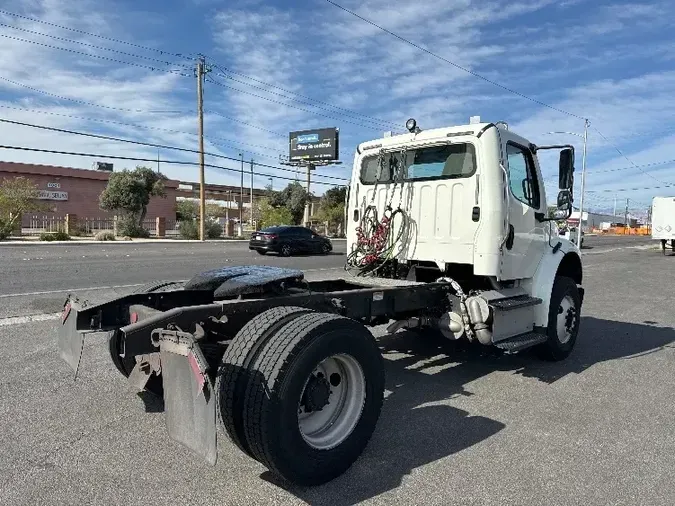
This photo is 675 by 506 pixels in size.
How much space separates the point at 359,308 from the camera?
4.49m

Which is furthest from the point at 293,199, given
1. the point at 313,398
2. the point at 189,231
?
the point at 313,398

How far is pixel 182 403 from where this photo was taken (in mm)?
2898

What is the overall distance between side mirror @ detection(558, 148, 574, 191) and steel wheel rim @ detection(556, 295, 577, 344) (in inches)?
51.6

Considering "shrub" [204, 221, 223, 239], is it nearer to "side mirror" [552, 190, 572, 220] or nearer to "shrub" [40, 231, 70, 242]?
"shrub" [40, 231, 70, 242]

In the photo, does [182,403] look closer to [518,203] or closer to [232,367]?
[232,367]

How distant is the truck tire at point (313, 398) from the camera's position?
298 centimetres

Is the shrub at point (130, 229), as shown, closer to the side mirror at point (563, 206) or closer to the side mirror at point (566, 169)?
the side mirror at point (563, 206)

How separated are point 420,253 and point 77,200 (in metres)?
56.7

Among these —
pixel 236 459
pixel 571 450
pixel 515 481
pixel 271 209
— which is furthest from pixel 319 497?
pixel 271 209

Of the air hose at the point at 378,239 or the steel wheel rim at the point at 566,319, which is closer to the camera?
the air hose at the point at 378,239

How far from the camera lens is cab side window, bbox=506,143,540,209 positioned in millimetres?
5707

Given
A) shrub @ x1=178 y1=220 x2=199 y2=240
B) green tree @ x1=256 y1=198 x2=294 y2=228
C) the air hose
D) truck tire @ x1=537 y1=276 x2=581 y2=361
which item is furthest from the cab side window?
green tree @ x1=256 y1=198 x2=294 y2=228

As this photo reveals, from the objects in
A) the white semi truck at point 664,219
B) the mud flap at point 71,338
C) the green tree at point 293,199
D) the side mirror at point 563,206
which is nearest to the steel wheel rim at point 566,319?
the side mirror at point 563,206

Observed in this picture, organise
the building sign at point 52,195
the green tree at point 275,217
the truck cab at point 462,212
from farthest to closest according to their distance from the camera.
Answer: the building sign at point 52,195 → the green tree at point 275,217 → the truck cab at point 462,212
